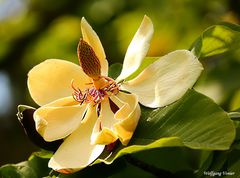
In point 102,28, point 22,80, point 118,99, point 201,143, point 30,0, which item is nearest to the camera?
point 201,143

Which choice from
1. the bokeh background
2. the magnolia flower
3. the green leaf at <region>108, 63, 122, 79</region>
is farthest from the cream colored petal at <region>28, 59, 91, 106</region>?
the bokeh background

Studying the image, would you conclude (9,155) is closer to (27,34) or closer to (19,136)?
(19,136)

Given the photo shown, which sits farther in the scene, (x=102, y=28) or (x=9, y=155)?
(x=9, y=155)

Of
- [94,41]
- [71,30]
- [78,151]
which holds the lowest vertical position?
[71,30]

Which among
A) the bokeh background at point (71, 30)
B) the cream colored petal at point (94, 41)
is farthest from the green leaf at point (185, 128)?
the bokeh background at point (71, 30)

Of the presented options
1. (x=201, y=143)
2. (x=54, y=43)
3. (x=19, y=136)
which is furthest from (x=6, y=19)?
(x=201, y=143)

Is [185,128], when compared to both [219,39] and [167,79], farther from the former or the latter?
[219,39]

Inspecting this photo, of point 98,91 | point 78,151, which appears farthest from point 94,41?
point 78,151

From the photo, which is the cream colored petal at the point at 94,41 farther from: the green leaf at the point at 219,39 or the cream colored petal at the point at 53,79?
the green leaf at the point at 219,39
